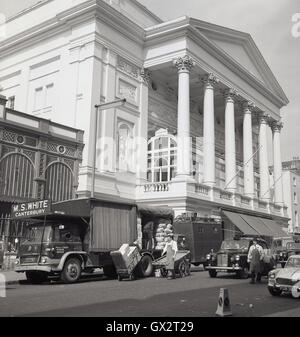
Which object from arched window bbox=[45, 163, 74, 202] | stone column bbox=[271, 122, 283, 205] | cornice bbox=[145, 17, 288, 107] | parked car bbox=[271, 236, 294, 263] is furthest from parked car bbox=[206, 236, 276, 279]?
stone column bbox=[271, 122, 283, 205]

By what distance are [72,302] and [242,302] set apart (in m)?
4.25

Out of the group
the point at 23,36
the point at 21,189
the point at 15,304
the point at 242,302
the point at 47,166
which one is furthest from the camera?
the point at 23,36

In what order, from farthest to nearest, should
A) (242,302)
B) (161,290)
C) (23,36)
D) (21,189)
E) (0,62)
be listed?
(0,62) → (23,36) → (21,189) → (161,290) → (242,302)

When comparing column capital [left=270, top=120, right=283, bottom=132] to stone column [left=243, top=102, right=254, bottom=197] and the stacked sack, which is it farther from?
the stacked sack

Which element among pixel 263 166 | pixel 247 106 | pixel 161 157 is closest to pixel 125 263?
pixel 161 157

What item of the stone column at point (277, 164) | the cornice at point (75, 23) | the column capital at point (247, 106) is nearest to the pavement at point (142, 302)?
the cornice at point (75, 23)

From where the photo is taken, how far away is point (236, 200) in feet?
117

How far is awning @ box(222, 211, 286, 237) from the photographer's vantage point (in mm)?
33125

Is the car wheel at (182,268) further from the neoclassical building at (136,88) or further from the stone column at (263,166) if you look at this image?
the stone column at (263,166)

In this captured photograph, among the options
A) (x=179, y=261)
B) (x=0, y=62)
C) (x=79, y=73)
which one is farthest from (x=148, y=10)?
(x=179, y=261)

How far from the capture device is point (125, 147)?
31969 mm

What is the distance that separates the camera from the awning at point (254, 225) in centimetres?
3312
